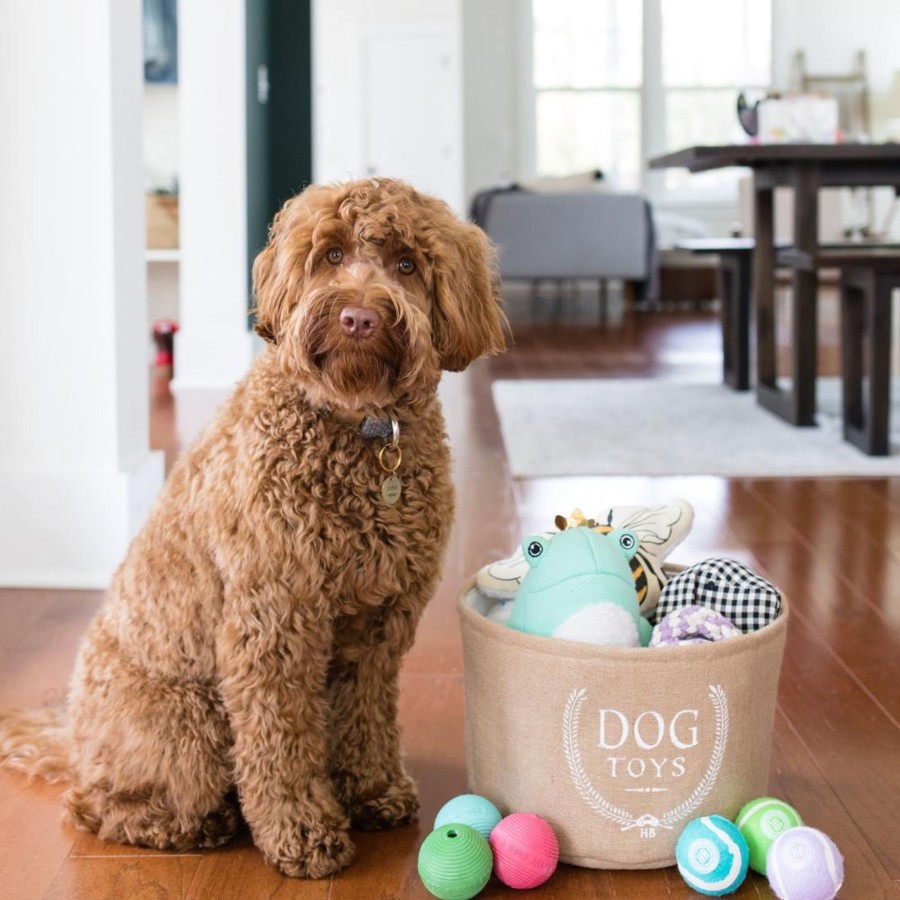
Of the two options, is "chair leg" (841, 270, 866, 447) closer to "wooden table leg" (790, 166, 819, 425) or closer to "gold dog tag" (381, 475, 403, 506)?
"wooden table leg" (790, 166, 819, 425)

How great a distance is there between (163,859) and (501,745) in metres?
0.44

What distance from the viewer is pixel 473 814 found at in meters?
1.60

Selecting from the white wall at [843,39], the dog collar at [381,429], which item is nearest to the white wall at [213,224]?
the dog collar at [381,429]

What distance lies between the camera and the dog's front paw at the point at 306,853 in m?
1.59

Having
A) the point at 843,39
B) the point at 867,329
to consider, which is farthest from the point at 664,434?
the point at 843,39

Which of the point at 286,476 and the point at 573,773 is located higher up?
the point at 286,476

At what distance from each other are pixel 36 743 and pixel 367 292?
90 centimetres

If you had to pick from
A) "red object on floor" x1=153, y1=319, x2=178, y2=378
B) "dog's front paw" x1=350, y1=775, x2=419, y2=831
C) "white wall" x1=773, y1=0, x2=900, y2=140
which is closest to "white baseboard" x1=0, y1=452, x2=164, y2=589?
"dog's front paw" x1=350, y1=775, x2=419, y2=831

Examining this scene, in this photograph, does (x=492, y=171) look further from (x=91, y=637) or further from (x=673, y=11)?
(x=91, y=637)

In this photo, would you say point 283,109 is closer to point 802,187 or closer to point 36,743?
point 802,187

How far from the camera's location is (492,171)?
38.5 feet

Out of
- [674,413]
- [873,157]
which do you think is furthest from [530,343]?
[873,157]

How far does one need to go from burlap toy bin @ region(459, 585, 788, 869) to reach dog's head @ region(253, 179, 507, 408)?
1.16 ft

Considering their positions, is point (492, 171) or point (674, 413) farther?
point (492, 171)
